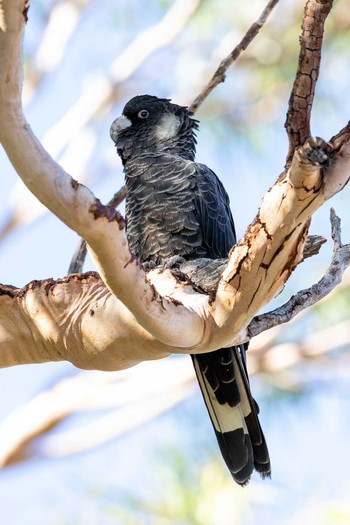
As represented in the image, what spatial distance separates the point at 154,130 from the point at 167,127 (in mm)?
67

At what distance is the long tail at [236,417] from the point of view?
3.17 meters

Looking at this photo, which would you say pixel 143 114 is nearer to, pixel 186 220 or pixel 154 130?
pixel 154 130

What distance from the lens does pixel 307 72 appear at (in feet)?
6.59

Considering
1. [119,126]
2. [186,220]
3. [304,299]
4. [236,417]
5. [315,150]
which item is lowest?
[236,417]

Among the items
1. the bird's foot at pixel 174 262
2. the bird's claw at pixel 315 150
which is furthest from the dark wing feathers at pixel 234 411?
the bird's claw at pixel 315 150

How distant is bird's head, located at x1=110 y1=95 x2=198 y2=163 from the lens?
3.82m

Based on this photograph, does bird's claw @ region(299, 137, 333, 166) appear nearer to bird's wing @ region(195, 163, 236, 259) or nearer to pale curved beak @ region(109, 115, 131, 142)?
bird's wing @ region(195, 163, 236, 259)

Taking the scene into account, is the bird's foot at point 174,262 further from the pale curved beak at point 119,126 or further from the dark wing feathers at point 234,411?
the pale curved beak at point 119,126

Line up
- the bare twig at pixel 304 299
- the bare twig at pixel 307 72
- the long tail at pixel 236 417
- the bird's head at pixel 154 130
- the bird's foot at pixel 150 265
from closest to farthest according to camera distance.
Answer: the bare twig at pixel 307 72, the bare twig at pixel 304 299, the long tail at pixel 236 417, the bird's foot at pixel 150 265, the bird's head at pixel 154 130

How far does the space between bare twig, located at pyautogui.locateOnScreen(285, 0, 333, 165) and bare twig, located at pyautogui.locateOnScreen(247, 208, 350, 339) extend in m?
0.72

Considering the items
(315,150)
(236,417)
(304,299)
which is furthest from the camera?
(236,417)

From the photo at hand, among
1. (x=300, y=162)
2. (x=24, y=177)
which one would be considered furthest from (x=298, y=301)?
(x=24, y=177)

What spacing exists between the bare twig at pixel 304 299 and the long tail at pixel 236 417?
0.61 meters

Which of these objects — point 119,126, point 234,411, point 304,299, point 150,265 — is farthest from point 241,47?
point 234,411
